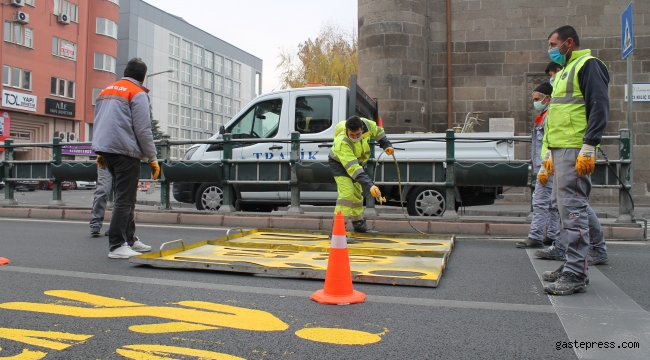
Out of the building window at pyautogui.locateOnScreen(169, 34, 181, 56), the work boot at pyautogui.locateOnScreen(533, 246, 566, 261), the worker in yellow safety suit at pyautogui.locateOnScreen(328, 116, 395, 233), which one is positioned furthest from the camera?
the building window at pyautogui.locateOnScreen(169, 34, 181, 56)

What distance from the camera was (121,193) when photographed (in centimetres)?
582

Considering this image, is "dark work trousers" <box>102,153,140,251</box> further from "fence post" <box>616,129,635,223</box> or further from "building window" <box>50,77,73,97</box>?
"building window" <box>50,77,73,97</box>

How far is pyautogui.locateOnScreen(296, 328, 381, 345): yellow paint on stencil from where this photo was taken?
3.06 m

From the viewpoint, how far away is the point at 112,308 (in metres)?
3.70

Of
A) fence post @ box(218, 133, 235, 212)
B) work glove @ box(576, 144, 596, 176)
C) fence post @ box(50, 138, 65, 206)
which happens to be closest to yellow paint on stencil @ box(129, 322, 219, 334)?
work glove @ box(576, 144, 596, 176)

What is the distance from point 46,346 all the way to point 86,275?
1.95m

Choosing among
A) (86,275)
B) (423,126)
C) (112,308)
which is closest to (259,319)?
(112,308)

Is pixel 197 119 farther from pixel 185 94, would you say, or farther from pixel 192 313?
pixel 192 313

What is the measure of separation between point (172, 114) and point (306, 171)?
61058 mm

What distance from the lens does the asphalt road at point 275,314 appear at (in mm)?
2938

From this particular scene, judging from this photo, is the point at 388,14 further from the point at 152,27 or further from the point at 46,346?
the point at 152,27

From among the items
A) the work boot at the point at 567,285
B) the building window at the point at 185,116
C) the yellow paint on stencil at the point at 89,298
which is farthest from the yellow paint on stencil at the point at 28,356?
the building window at the point at 185,116

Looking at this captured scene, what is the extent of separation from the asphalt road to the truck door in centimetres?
486

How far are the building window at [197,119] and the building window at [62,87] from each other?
3019cm
